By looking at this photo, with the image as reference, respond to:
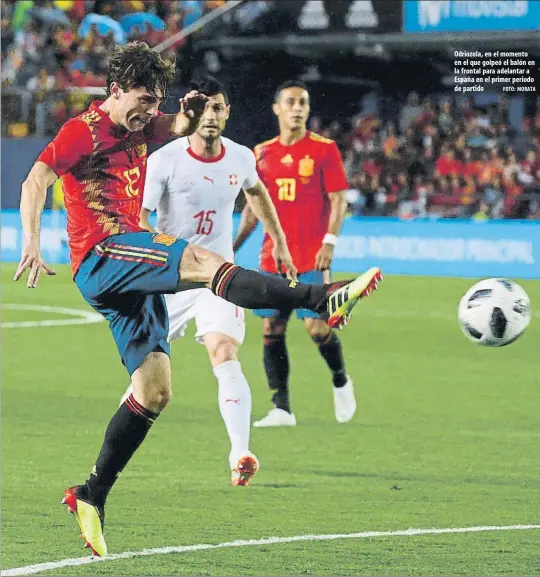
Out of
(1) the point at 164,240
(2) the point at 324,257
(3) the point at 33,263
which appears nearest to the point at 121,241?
(1) the point at 164,240

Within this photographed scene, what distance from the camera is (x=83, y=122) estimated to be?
5.45m

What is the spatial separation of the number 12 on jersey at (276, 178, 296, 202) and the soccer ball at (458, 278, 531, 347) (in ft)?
11.2

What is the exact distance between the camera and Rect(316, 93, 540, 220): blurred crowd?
21125 mm

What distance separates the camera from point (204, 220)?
7.50 m

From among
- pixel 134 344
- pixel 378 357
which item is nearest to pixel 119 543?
pixel 134 344

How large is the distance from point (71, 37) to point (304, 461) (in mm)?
19918

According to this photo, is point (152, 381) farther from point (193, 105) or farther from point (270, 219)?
point (270, 219)

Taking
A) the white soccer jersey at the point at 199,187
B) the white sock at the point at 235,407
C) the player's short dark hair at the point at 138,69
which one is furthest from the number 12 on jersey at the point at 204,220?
the player's short dark hair at the point at 138,69

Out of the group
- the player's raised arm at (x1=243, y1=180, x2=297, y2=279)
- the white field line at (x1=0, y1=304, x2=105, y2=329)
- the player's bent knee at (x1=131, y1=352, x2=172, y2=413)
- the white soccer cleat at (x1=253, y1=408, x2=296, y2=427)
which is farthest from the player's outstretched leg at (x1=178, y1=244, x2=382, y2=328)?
the white field line at (x1=0, y1=304, x2=105, y2=329)

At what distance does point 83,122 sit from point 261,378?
574cm

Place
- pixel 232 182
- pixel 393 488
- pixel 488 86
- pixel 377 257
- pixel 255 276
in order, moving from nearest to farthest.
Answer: pixel 255 276 → pixel 393 488 → pixel 232 182 → pixel 377 257 → pixel 488 86

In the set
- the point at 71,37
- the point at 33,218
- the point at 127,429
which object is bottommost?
the point at 127,429

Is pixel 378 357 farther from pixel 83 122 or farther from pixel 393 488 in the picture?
pixel 83 122

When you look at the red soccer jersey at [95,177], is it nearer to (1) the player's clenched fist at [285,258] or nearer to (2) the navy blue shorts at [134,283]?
(2) the navy blue shorts at [134,283]
